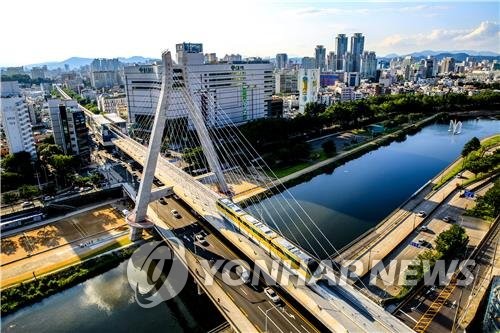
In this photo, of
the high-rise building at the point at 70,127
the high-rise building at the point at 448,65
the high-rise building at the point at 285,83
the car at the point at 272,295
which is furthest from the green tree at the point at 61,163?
the high-rise building at the point at 448,65

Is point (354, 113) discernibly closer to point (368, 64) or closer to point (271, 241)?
point (271, 241)

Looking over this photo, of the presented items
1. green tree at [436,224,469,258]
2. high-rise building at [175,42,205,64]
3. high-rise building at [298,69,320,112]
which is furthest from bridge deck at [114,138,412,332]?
high-rise building at [298,69,320,112]

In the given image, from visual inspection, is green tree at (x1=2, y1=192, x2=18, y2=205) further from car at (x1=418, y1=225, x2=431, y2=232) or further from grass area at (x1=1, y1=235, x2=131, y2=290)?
car at (x1=418, y1=225, x2=431, y2=232)

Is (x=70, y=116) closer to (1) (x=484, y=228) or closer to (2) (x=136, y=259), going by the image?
(2) (x=136, y=259)

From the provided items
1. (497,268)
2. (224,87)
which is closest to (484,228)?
(497,268)

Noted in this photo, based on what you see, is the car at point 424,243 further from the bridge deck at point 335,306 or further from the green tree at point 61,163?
the green tree at point 61,163

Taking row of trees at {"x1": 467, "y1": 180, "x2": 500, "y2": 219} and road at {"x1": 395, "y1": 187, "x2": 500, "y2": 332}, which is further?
row of trees at {"x1": 467, "y1": 180, "x2": 500, "y2": 219}

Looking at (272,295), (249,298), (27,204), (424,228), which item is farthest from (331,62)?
(249,298)
